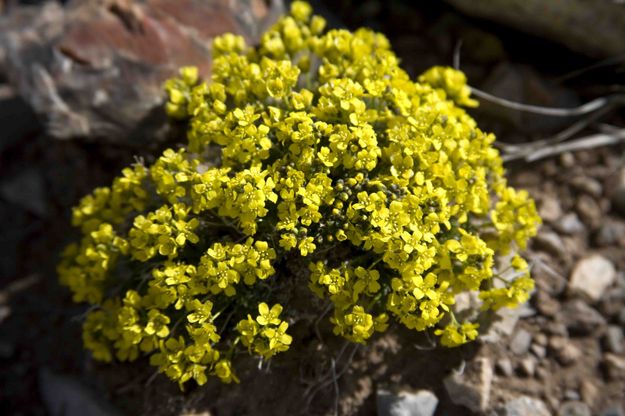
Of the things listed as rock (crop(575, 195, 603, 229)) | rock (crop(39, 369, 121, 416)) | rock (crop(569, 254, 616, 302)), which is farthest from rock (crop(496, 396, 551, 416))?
rock (crop(39, 369, 121, 416))

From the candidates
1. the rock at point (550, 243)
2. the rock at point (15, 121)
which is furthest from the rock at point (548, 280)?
the rock at point (15, 121)

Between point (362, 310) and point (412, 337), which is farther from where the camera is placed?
point (412, 337)

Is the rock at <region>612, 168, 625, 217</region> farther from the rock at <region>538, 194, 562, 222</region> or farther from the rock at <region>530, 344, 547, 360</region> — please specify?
the rock at <region>530, 344, 547, 360</region>

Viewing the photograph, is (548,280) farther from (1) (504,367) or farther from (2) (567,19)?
(2) (567,19)

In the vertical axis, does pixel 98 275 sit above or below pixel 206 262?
below

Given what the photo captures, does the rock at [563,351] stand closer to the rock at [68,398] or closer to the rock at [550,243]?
the rock at [550,243]

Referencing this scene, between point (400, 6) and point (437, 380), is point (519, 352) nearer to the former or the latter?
point (437, 380)

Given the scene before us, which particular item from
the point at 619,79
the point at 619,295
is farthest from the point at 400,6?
the point at 619,295
